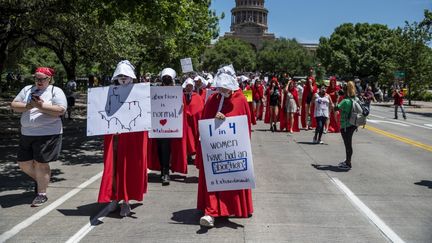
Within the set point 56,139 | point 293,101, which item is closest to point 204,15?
point 293,101

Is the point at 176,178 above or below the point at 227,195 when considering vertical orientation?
below

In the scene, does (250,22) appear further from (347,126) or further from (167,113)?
(167,113)

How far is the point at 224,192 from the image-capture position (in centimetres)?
617

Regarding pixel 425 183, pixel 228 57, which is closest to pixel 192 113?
pixel 425 183

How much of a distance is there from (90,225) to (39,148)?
4.73 ft

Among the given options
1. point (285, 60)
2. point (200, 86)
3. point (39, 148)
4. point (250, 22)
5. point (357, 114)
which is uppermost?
point (250, 22)

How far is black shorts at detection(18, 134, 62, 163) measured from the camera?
6793 mm

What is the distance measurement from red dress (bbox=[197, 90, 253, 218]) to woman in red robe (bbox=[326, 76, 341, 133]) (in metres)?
11.6

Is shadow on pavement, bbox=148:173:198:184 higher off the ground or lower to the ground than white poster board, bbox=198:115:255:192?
lower

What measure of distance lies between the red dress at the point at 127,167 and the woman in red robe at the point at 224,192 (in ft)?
2.57

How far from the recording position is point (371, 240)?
5.66 metres

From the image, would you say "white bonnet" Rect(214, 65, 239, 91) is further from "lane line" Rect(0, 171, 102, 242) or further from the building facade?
the building facade

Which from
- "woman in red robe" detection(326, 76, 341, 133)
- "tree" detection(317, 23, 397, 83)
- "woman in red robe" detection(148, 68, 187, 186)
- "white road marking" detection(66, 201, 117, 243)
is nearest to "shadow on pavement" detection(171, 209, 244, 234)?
"white road marking" detection(66, 201, 117, 243)

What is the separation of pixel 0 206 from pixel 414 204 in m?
5.82
